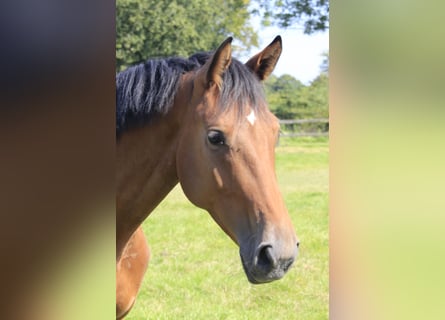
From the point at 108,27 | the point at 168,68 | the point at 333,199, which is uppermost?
the point at 108,27

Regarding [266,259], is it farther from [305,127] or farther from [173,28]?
[305,127]

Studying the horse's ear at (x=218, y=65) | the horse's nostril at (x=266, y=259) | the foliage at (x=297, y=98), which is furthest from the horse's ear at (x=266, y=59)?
the foliage at (x=297, y=98)

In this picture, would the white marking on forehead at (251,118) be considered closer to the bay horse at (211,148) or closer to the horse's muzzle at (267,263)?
the bay horse at (211,148)

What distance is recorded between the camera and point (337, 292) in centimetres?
118

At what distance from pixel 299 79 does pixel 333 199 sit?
5.57 metres

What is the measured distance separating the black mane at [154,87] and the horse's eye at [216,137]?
0.14 m

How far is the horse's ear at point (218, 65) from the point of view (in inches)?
52.8

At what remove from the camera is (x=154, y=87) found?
1.44 m

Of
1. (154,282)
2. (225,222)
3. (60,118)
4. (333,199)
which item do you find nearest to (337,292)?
(333,199)

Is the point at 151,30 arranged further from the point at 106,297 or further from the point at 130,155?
the point at 106,297

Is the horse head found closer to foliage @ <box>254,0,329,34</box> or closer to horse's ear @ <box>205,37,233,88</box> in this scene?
horse's ear @ <box>205,37,233,88</box>

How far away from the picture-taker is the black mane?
1403 millimetres

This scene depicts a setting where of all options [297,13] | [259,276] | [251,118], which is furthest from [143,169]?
[297,13]

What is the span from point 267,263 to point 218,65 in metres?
0.57
